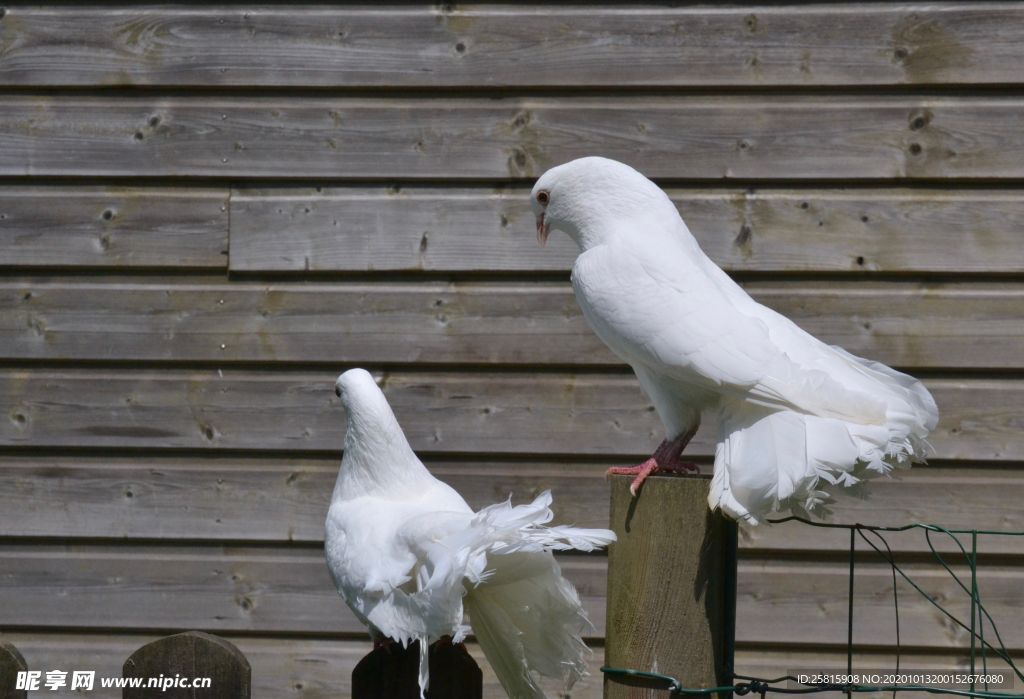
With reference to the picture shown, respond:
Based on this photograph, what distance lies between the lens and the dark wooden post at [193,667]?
4.58 feet

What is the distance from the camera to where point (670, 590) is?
1408 millimetres

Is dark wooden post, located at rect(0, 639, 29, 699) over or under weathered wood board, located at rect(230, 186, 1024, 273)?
under

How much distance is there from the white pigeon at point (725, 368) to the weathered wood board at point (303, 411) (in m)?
1.07

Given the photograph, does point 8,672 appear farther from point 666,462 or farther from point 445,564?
point 666,462

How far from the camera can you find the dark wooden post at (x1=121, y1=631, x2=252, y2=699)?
54.9 inches

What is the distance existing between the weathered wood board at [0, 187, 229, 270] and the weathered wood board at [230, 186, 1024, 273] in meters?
0.11

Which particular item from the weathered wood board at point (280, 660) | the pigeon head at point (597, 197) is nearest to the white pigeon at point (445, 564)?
the pigeon head at point (597, 197)

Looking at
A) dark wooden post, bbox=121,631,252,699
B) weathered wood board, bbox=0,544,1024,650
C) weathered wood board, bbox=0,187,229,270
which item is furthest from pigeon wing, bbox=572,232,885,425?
weathered wood board, bbox=0,187,229,270

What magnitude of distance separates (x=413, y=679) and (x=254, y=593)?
163cm

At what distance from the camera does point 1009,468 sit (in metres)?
2.74

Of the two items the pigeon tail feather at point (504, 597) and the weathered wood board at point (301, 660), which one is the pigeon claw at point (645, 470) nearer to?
the pigeon tail feather at point (504, 597)

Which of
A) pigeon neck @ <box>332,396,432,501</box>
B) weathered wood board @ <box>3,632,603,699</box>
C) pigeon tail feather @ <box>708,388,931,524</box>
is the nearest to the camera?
pigeon tail feather @ <box>708,388,931,524</box>

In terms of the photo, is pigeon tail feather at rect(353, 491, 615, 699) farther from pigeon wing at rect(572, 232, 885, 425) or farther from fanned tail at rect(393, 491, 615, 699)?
pigeon wing at rect(572, 232, 885, 425)

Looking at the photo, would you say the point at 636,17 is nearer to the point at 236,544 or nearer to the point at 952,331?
the point at 952,331
